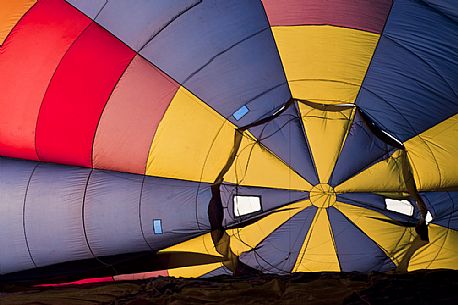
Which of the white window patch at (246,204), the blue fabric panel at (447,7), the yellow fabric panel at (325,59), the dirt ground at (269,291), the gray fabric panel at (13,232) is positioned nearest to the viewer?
the dirt ground at (269,291)

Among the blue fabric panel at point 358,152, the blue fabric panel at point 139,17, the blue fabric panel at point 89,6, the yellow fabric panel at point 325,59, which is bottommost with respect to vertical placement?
the blue fabric panel at point 358,152

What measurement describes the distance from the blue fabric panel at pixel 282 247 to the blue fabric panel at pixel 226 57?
1.49 ft

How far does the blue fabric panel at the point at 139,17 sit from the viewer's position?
2.62 metres

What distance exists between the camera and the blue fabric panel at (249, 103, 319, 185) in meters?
2.68

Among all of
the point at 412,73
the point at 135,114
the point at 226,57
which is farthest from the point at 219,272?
the point at 412,73

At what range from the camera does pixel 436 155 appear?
8.53 ft

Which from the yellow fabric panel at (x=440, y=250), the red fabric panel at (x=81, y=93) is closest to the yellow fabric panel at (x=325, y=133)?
the yellow fabric panel at (x=440, y=250)

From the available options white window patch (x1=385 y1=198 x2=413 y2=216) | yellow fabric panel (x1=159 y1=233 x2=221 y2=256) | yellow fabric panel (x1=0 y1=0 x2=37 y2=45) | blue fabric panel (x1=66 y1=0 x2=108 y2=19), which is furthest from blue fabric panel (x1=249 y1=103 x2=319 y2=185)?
yellow fabric panel (x1=0 y1=0 x2=37 y2=45)

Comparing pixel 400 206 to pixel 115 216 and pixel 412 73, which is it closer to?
pixel 412 73

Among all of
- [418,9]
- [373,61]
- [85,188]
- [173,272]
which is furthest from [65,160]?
[418,9]

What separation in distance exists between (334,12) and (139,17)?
0.78 meters

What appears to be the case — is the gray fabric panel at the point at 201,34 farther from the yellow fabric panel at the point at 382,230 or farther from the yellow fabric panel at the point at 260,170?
the yellow fabric panel at the point at 382,230

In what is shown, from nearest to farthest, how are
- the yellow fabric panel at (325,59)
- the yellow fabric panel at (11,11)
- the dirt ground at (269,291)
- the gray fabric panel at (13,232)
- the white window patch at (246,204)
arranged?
1. the dirt ground at (269,291)
2. the yellow fabric panel at (325,59)
3. the white window patch at (246,204)
4. the yellow fabric panel at (11,11)
5. the gray fabric panel at (13,232)

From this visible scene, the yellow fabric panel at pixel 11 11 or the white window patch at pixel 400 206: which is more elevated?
the yellow fabric panel at pixel 11 11
